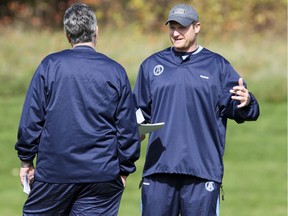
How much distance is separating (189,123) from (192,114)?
6cm

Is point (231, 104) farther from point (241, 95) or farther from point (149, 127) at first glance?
point (149, 127)

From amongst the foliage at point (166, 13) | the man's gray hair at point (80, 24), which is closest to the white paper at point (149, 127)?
the man's gray hair at point (80, 24)

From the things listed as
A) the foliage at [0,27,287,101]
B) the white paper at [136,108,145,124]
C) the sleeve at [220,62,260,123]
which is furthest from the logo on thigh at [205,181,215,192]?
the foliage at [0,27,287,101]

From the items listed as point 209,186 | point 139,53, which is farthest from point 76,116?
point 139,53

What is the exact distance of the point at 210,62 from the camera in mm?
5961

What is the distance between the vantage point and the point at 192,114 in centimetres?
587

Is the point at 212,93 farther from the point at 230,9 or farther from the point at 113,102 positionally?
the point at 230,9

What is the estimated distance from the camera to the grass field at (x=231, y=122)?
34.6 ft

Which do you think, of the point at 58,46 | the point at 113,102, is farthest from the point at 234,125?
the point at 113,102

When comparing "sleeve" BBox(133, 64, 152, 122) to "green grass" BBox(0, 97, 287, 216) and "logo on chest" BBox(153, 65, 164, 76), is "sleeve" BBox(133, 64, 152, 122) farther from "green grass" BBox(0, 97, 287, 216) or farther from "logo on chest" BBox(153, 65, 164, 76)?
"green grass" BBox(0, 97, 287, 216)

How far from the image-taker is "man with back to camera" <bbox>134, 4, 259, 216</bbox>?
5855mm

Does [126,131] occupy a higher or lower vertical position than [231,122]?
higher

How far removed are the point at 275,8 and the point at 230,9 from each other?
101 cm

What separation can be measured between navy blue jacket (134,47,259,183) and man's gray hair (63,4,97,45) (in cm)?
69
